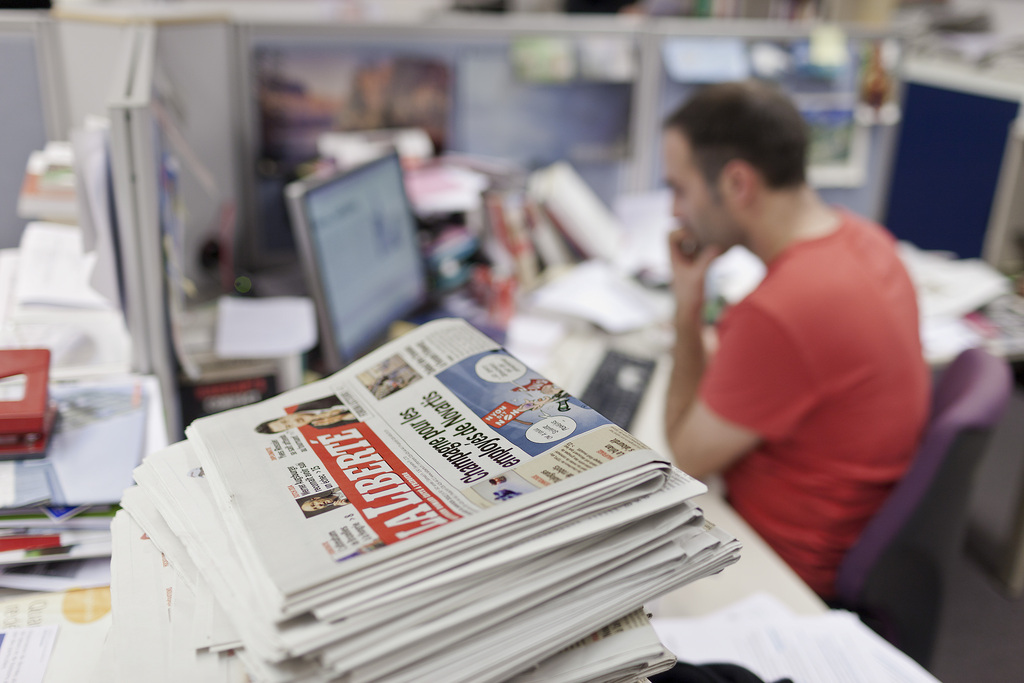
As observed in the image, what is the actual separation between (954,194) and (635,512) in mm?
3055

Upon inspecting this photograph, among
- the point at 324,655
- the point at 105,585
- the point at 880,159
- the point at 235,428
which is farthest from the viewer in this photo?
the point at 880,159

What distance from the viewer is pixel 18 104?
1.35m

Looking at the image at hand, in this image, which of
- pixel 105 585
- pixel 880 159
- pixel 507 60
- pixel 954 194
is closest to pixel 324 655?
pixel 105 585

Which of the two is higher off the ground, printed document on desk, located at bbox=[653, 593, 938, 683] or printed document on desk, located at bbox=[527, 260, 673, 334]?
printed document on desk, located at bbox=[527, 260, 673, 334]

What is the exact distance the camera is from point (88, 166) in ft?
3.07

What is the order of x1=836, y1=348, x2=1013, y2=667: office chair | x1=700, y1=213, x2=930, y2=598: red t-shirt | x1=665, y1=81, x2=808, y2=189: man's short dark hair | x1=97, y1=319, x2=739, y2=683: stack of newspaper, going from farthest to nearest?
x1=665, y1=81, x2=808, y2=189: man's short dark hair
x1=700, y1=213, x2=930, y2=598: red t-shirt
x1=836, y1=348, x2=1013, y2=667: office chair
x1=97, y1=319, x2=739, y2=683: stack of newspaper

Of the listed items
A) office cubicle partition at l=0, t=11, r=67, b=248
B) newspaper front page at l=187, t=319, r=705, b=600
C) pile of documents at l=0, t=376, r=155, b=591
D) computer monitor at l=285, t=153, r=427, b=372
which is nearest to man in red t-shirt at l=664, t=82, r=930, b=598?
computer monitor at l=285, t=153, r=427, b=372

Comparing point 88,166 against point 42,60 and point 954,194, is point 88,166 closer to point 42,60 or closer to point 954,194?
point 42,60

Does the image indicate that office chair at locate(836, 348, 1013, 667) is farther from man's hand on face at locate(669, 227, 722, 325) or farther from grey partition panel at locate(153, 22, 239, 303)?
grey partition panel at locate(153, 22, 239, 303)

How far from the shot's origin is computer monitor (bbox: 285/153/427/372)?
4.15 ft

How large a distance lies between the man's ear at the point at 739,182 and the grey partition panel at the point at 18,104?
3.98ft

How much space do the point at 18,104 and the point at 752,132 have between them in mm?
1279

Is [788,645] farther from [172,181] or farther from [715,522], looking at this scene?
[172,181]

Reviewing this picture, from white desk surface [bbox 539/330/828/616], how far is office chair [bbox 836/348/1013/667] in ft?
0.29
